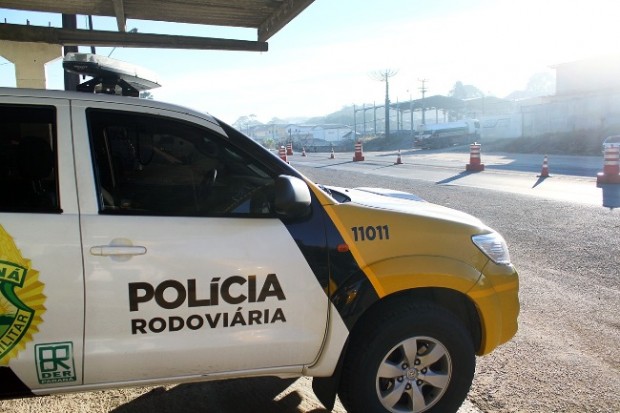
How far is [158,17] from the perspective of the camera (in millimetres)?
6879

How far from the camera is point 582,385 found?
3527 millimetres

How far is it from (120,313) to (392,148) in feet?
190

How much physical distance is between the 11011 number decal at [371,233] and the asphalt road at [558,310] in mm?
1394

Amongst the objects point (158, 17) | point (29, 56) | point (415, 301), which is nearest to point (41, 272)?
point (415, 301)

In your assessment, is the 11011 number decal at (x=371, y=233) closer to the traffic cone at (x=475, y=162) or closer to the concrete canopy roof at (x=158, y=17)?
the concrete canopy roof at (x=158, y=17)

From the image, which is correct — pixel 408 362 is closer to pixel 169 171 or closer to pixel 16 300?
pixel 169 171

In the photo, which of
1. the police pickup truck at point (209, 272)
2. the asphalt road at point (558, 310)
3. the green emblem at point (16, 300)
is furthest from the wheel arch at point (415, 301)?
the green emblem at point (16, 300)

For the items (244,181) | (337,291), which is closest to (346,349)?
(337,291)

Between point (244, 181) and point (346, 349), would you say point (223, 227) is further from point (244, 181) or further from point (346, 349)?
point (346, 349)

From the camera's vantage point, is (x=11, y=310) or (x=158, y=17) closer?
(x=11, y=310)

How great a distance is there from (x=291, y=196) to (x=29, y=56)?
5935 millimetres

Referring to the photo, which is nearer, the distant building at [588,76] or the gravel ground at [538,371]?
the gravel ground at [538,371]

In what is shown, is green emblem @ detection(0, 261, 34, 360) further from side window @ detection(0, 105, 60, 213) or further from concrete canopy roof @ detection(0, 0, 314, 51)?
concrete canopy roof @ detection(0, 0, 314, 51)

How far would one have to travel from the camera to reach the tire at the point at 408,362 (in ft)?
9.15
